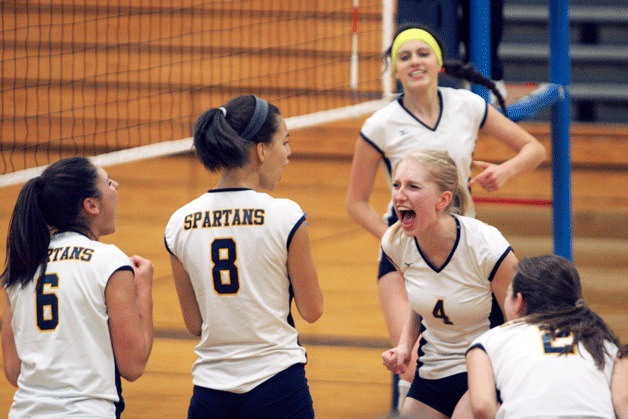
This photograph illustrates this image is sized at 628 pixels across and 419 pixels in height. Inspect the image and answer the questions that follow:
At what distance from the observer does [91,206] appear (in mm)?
2672

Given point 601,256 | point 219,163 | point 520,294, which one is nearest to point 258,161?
point 219,163

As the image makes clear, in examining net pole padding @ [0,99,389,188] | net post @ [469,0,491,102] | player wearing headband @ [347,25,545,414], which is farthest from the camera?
net pole padding @ [0,99,389,188]

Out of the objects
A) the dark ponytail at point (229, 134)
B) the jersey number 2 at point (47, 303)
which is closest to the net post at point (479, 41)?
the dark ponytail at point (229, 134)

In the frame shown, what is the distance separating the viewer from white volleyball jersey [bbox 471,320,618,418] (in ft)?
7.64

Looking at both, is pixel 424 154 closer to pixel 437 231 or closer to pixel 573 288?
pixel 437 231

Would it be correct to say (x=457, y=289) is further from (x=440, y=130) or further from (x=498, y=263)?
(x=440, y=130)

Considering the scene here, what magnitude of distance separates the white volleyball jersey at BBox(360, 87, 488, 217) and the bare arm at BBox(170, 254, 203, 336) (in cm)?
117

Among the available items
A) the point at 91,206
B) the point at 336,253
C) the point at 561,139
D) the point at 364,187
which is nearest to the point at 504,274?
the point at 364,187

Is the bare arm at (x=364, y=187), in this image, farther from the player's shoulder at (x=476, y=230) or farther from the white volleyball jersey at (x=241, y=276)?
the white volleyball jersey at (x=241, y=276)

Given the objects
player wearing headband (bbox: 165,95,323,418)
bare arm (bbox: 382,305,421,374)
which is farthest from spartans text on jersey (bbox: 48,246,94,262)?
bare arm (bbox: 382,305,421,374)

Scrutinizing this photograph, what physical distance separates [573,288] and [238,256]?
0.87 metres

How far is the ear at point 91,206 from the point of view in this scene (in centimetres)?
266

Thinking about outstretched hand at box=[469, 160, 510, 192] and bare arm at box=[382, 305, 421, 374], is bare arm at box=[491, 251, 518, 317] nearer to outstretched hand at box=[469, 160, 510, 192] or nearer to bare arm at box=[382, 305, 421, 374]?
bare arm at box=[382, 305, 421, 374]

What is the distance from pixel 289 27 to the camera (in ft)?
34.9
